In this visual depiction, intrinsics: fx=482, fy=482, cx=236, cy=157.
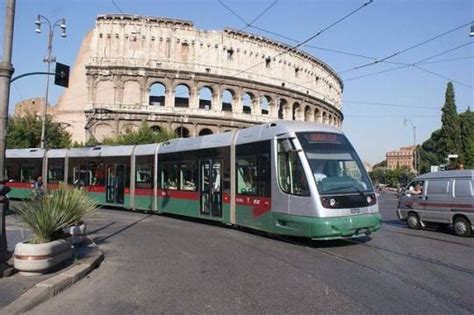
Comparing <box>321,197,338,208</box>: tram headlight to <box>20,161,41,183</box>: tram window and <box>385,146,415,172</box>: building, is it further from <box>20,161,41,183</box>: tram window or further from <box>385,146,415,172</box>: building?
<box>385,146,415,172</box>: building

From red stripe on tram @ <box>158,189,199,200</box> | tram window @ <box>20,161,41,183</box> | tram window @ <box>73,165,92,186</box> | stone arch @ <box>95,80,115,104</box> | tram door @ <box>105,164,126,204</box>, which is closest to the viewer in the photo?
red stripe on tram @ <box>158,189,199,200</box>

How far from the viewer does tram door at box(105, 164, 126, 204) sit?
2200 centimetres

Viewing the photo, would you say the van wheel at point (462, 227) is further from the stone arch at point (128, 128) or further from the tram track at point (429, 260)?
the stone arch at point (128, 128)

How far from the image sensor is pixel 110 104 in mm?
60031

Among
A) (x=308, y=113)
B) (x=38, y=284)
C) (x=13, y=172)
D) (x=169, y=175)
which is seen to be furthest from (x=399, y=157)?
(x=38, y=284)

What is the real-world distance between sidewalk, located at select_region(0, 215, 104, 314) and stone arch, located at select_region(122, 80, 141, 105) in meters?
53.4

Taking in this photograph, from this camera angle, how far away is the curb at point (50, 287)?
580 centimetres

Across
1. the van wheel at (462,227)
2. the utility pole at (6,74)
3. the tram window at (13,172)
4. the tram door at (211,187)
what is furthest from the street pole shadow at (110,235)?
the tram window at (13,172)

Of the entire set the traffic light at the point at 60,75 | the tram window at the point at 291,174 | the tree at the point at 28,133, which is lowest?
the tram window at the point at 291,174

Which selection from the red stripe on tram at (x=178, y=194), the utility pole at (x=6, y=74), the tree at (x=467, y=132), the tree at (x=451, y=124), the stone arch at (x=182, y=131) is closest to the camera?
the utility pole at (x=6, y=74)

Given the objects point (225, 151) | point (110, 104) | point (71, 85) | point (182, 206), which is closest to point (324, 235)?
point (225, 151)

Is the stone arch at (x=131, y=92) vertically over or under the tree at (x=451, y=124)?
over

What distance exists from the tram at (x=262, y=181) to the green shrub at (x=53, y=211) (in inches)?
70.0

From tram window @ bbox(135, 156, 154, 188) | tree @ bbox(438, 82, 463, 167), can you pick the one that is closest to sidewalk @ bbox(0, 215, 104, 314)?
tram window @ bbox(135, 156, 154, 188)
